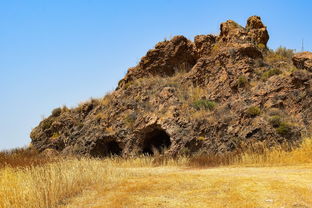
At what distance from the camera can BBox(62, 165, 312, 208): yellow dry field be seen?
7.54m

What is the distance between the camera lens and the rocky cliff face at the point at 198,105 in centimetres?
1798

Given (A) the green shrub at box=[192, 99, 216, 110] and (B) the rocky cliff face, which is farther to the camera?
(A) the green shrub at box=[192, 99, 216, 110]

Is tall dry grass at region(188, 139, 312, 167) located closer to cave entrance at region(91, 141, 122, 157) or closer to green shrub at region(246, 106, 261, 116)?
green shrub at region(246, 106, 261, 116)

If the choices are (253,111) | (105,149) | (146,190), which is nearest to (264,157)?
(253,111)

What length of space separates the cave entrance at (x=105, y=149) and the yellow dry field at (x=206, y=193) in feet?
41.2

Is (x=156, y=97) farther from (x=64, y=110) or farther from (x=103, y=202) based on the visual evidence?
(x=103, y=202)

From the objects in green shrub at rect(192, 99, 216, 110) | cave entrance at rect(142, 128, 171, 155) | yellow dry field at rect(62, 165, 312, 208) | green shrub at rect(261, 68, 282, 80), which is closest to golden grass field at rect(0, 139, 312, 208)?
yellow dry field at rect(62, 165, 312, 208)

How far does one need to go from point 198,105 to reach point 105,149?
737cm

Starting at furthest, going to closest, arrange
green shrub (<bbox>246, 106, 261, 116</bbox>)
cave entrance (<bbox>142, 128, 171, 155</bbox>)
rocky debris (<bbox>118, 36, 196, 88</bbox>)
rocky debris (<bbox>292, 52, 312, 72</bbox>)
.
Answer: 1. rocky debris (<bbox>118, 36, 196, 88</bbox>)
2. cave entrance (<bbox>142, 128, 171, 155</bbox>)
3. rocky debris (<bbox>292, 52, 312, 72</bbox>)
4. green shrub (<bbox>246, 106, 261, 116</bbox>)

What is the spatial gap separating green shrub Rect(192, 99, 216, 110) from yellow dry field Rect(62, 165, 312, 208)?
10.3 metres

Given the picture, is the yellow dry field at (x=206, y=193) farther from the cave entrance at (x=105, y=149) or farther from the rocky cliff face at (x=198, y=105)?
the cave entrance at (x=105, y=149)

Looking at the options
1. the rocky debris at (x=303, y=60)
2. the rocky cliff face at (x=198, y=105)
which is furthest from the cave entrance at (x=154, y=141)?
the rocky debris at (x=303, y=60)

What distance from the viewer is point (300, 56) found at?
2077cm

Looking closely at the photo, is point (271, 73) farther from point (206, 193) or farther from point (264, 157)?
point (206, 193)
